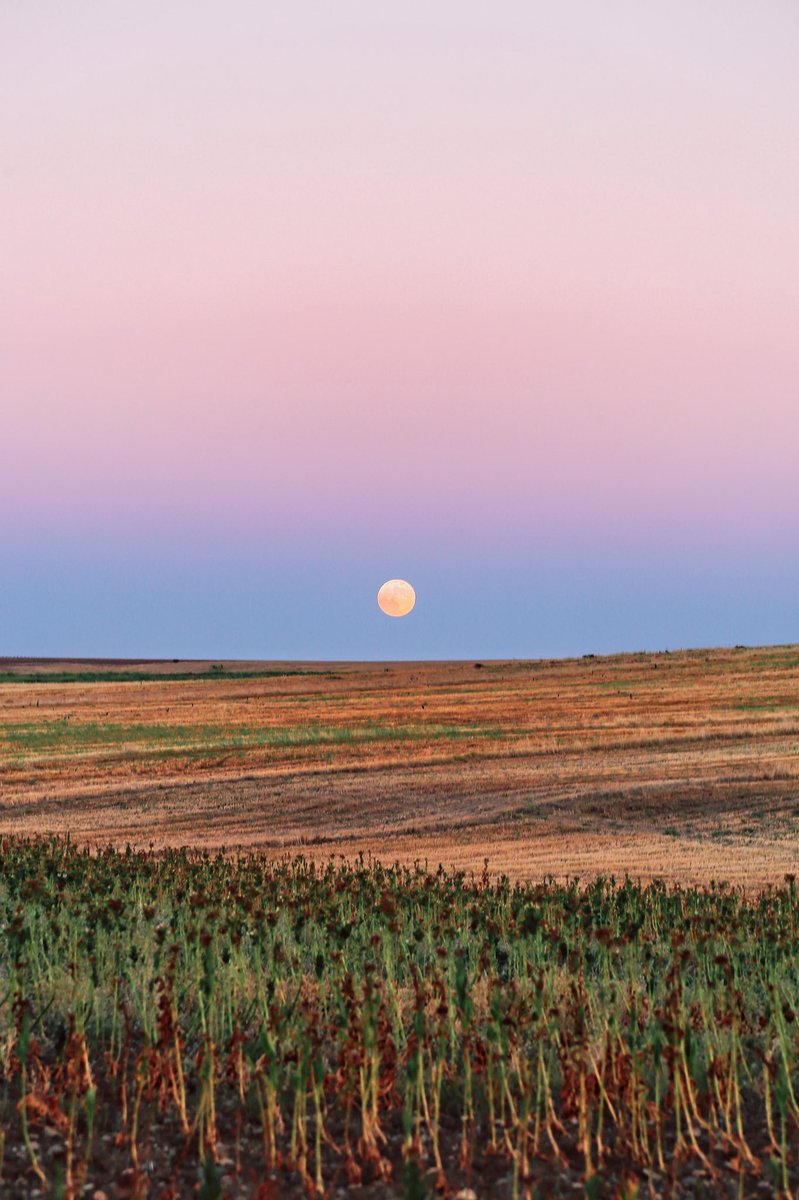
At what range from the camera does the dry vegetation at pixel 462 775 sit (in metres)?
17.6

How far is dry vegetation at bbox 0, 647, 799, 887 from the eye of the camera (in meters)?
17.6

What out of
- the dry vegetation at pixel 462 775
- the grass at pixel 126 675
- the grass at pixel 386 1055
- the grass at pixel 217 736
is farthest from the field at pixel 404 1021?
the grass at pixel 126 675

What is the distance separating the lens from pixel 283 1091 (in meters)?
4.79

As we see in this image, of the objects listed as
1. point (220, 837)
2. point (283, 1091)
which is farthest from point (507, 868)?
point (283, 1091)

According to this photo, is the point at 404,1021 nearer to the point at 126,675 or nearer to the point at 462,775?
the point at 462,775

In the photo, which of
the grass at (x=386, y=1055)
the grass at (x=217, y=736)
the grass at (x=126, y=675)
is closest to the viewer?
the grass at (x=386, y=1055)

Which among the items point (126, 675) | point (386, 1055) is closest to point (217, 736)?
point (386, 1055)

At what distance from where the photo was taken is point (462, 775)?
23.9 m

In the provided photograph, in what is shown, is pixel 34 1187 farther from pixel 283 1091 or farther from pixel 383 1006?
pixel 383 1006

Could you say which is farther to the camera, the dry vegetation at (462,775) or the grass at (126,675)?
the grass at (126,675)

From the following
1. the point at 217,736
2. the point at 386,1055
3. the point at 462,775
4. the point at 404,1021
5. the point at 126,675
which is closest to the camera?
the point at 386,1055

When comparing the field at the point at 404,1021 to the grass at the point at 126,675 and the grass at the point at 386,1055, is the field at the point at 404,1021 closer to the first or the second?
the grass at the point at 386,1055

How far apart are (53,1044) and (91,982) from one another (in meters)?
0.43

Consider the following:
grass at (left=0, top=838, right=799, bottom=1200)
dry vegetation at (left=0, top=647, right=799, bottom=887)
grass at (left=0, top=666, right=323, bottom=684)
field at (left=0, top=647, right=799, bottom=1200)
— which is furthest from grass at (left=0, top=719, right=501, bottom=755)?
grass at (left=0, top=666, right=323, bottom=684)
